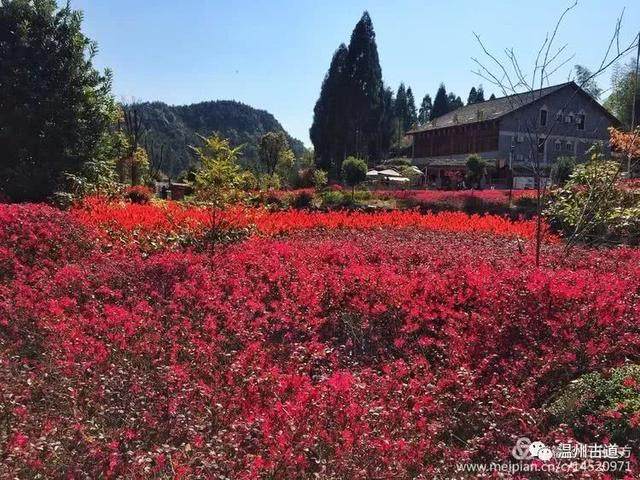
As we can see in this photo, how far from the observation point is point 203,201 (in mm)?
8625

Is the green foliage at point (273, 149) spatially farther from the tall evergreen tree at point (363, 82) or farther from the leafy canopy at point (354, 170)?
the leafy canopy at point (354, 170)

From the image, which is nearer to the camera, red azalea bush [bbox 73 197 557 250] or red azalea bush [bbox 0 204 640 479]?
red azalea bush [bbox 0 204 640 479]

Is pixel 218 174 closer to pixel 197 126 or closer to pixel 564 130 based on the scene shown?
pixel 564 130

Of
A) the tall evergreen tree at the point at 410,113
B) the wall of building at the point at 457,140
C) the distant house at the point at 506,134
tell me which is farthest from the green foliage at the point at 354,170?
the tall evergreen tree at the point at 410,113

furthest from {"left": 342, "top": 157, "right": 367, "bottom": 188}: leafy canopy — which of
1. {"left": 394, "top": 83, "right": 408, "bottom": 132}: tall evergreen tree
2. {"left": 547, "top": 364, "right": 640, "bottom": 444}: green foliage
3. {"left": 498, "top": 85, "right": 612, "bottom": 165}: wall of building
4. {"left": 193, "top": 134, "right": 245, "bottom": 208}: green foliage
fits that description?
{"left": 394, "top": 83, "right": 408, "bottom": 132}: tall evergreen tree

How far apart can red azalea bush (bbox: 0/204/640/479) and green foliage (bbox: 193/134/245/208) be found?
63.5 inches

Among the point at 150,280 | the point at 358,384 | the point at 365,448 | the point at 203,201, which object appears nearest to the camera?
the point at 365,448

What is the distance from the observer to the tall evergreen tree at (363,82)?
4897 cm

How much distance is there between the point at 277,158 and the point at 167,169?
28.9m

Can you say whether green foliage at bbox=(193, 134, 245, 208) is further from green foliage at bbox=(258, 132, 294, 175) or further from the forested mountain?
the forested mountain

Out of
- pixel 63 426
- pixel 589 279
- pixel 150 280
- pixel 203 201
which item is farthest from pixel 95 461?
pixel 203 201

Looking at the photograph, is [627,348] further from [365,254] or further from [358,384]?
[365,254]

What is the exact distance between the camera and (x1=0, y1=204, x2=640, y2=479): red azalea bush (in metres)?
3.07

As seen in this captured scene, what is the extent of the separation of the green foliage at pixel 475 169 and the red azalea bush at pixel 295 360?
95.9 ft
